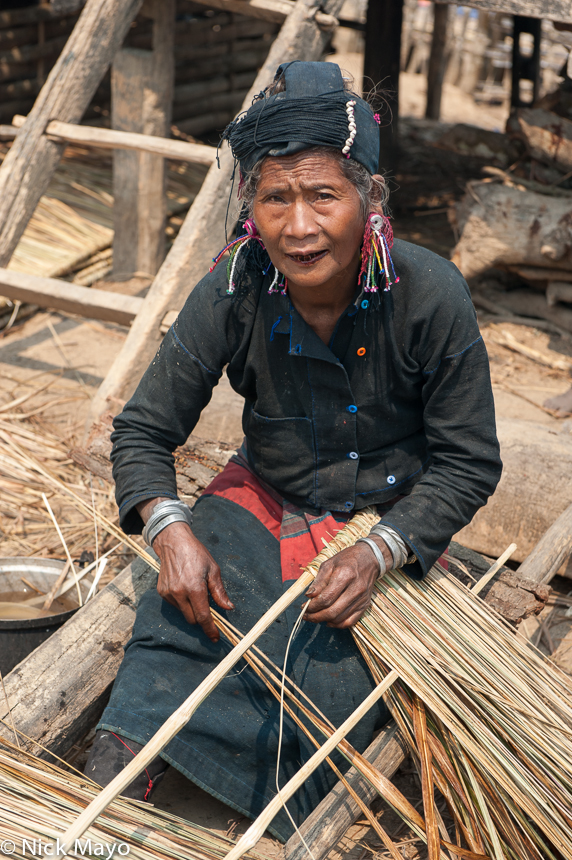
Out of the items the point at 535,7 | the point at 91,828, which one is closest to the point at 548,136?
the point at 535,7

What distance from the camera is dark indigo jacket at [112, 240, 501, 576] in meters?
1.92

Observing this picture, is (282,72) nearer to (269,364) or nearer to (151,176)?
(269,364)

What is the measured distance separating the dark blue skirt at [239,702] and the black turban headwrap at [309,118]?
1086mm

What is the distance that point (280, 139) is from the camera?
172cm

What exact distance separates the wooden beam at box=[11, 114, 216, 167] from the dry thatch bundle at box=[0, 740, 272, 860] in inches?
102

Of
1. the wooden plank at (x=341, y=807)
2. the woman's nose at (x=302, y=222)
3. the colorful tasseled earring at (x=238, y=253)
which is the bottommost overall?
the wooden plank at (x=341, y=807)

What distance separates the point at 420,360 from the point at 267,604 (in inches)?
28.8

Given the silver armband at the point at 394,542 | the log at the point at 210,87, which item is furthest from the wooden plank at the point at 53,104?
the log at the point at 210,87

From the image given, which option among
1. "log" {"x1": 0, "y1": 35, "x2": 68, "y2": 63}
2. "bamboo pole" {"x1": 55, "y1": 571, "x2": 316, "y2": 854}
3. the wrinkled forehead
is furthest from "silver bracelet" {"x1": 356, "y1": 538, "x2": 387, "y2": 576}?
"log" {"x1": 0, "y1": 35, "x2": 68, "y2": 63}

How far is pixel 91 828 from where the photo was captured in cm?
150

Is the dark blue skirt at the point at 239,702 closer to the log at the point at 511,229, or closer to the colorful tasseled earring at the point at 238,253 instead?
the colorful tasseled earring at the point at 238,253

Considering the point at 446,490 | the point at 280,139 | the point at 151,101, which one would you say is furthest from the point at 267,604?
the point at 151,101

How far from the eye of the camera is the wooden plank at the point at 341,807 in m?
1.65

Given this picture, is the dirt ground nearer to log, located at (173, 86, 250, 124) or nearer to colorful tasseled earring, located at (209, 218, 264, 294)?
colorful tasseled earring, located at (209, 218, 264, 294)
